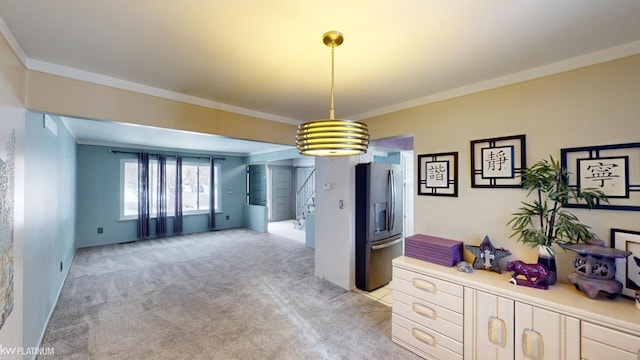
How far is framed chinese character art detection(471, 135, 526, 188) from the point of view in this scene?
2.13m

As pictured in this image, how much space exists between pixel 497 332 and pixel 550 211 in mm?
1011

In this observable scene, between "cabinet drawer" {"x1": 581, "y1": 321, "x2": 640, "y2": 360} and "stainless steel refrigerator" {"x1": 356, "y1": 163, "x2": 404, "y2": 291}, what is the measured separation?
213 cm

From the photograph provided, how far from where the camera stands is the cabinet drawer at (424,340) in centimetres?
A: 201

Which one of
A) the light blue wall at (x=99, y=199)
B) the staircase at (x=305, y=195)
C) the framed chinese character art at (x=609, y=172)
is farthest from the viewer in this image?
the staircase at (x=305, y=195)

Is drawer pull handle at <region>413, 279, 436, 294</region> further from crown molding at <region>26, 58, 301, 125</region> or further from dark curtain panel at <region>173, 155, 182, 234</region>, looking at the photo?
dark curtain panel at <region>173, 155, 182, 234</region>

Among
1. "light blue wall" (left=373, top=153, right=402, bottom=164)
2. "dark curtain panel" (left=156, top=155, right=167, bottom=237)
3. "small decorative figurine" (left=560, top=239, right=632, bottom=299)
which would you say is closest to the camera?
"small decorative figurine" (left=560, top=239, right=632, bottom=299)

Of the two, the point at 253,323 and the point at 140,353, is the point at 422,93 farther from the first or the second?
the point at 140,353

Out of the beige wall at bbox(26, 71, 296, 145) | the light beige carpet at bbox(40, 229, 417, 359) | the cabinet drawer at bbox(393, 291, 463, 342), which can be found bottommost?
the light beige carpet at bbox(40, 229, 417, 359)

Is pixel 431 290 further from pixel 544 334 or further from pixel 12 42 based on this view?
pixel 12 42

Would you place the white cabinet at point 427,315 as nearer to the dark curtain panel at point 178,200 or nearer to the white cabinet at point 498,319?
the white cabinet at point 498,319

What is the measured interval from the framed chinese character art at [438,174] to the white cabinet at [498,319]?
79 centimetres

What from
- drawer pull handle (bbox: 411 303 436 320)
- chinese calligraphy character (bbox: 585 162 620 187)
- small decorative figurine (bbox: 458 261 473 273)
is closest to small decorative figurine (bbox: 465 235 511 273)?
small decorative figurine (bbox: 458 261 473 273)

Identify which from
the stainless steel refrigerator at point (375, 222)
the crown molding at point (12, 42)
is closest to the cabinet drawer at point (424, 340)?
the stainless steel refrigerator at point (375, 222)

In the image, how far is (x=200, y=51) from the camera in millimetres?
1756
